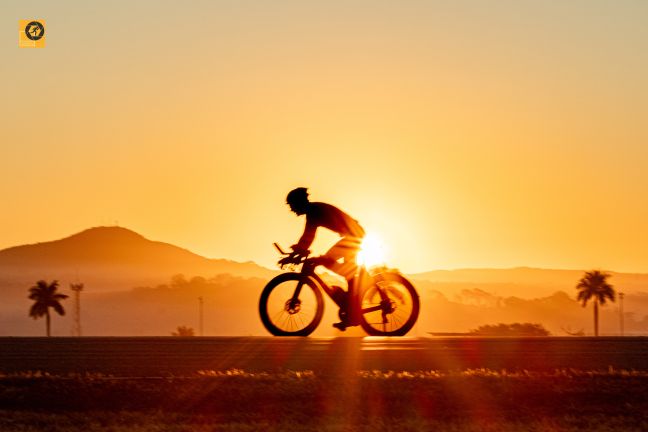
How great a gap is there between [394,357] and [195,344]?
2931 millimetres

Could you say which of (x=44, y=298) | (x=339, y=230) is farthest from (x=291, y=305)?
(x=44, y=298)

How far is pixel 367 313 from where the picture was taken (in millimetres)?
19391

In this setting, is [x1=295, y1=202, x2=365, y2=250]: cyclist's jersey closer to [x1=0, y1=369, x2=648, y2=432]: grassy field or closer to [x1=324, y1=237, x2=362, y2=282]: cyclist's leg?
[x1=324, y1=237, x2=362, y2=282]: cyclist's leg

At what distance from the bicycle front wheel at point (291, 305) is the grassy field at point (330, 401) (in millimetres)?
3173

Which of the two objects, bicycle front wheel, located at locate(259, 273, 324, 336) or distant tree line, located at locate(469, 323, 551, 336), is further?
distant tree line, located at locate(469, 323, 551, 336)

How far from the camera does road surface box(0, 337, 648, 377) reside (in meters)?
16.3

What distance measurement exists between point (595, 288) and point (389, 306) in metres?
164

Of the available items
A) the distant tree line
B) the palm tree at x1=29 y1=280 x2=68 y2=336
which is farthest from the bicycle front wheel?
the palm tree at x1=29 y1=280 x2=68 y2=336

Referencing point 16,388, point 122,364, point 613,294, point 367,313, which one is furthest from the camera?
point 613,294

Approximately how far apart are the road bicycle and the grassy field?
3167 millimetres

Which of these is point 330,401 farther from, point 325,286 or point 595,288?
point 595,288

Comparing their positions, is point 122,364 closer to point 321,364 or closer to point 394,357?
point 321,364

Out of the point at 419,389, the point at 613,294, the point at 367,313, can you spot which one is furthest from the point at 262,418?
the point at 613,294

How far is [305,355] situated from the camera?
1659 cm
